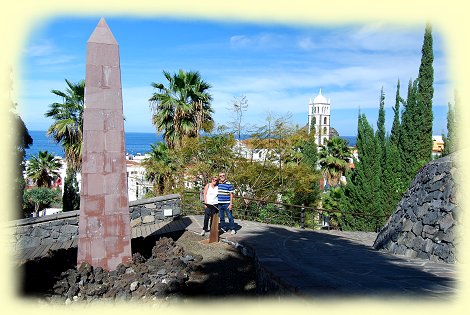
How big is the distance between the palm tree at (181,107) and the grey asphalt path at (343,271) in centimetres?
1151

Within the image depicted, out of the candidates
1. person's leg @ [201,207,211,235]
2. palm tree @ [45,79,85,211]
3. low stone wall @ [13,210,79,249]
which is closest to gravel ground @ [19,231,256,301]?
person's leg @ [201,207,211,235]

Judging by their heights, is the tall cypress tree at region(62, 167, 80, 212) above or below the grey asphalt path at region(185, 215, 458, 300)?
below

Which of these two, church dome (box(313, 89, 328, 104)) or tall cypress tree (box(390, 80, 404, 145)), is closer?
tall cypress tree (box(390, 80, 404, 145))

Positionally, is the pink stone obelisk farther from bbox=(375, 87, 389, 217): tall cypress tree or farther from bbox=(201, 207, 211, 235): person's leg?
bbox=(375, 87, 389, 217): tall cypress tree

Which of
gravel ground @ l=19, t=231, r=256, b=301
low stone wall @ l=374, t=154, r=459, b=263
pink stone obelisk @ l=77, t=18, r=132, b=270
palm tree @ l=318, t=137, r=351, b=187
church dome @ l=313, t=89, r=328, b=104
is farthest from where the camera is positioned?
→ church dome @ l=313, t=89, r=328, b=104

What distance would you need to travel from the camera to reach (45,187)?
1404 inches

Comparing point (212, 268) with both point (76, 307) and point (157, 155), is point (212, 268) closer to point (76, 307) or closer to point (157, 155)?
point (76, 307)

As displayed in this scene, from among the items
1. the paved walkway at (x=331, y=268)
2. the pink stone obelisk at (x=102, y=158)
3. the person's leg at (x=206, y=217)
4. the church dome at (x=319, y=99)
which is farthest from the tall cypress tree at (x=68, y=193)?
the church dome at (x=319, y=99)

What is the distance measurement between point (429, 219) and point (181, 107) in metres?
14.8

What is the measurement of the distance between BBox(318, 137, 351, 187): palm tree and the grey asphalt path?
27007 mm

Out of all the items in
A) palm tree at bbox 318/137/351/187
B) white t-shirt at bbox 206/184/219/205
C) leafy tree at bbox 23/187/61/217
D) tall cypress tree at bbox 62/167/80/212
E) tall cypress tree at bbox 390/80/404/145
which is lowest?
leafy tree at bbox 23/187/61/217

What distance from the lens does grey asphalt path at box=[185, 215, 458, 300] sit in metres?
4.22

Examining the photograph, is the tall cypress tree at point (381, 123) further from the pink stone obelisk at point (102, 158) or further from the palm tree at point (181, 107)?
the pink stone obelisk at point (102, 158)

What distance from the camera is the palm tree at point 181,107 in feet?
67.9
